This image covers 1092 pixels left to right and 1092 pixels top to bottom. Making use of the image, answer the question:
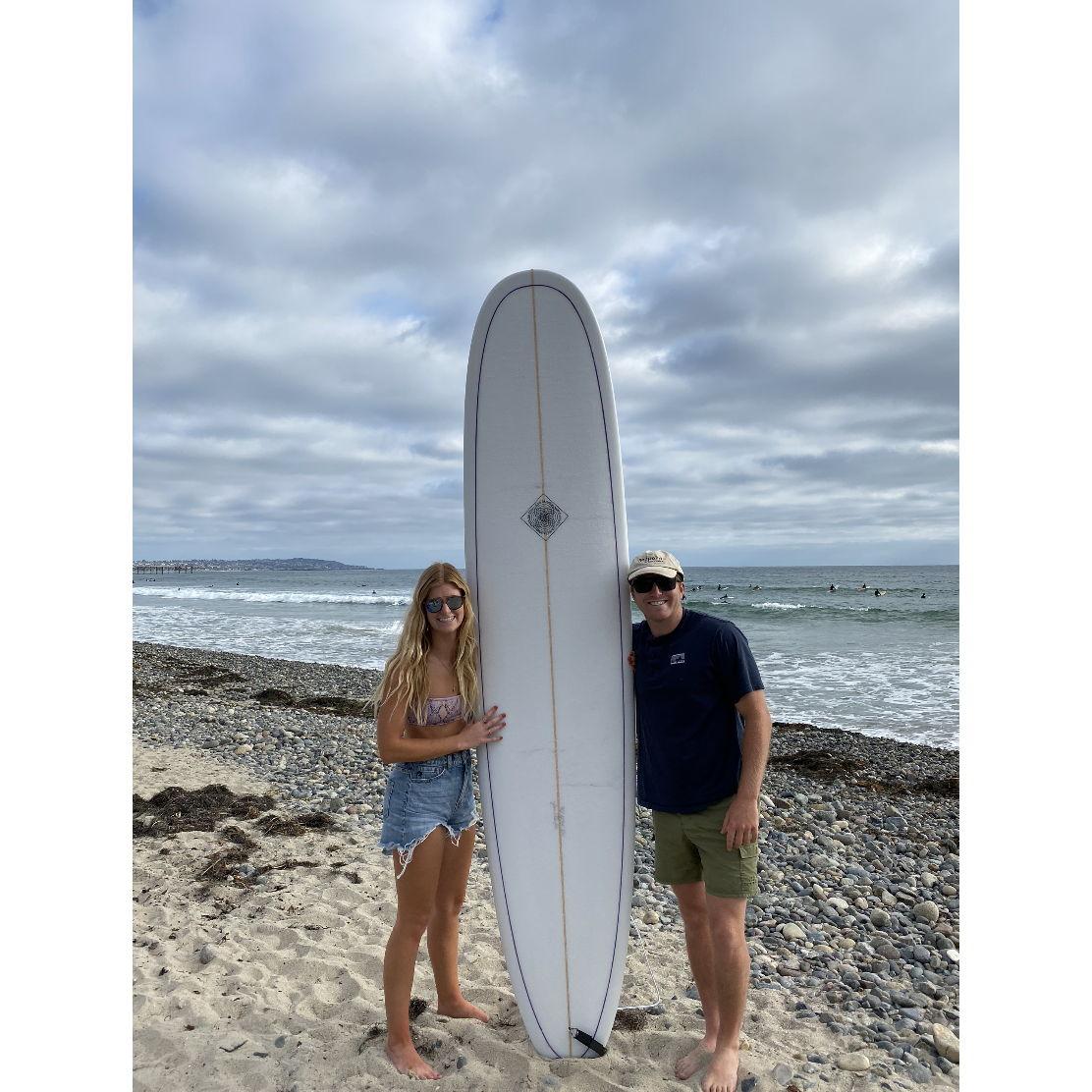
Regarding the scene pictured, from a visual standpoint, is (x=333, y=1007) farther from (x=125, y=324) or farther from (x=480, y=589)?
(x=125, y=324)

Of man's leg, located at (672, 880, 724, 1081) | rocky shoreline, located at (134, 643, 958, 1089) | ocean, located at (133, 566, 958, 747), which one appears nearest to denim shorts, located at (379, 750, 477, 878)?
man's leg, located at (672, 880, 724, 1081)

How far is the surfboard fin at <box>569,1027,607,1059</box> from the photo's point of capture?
2.80 meters

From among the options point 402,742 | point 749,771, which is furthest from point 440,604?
point 749,771

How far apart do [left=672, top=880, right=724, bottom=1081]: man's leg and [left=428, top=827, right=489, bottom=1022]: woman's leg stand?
29.8 inches

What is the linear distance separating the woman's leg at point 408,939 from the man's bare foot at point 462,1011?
277 millimetres

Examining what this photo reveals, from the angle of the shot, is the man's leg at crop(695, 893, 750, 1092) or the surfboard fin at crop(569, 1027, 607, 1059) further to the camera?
the surfboard fin at crop(569, 1027, 607, 1059)

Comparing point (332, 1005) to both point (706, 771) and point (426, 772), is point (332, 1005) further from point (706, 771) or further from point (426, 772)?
point (706, 771)

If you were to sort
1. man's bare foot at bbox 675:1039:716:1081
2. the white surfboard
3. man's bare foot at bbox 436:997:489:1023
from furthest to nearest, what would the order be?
1. the white surfboard
2. man's bare foot at bbox 436:997:489:1023
3. man's bare foot at bbox 675:1039:716:1081

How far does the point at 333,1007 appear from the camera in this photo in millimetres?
3012

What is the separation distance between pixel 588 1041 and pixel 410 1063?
0.67 meters

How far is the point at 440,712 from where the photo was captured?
8.54 ft

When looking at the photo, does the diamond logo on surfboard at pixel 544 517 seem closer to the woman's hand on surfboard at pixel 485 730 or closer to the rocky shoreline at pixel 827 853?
the woman's hand on surfboard at pixel 485 730

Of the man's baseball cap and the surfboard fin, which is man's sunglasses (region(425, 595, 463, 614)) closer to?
the man's baseball cap
